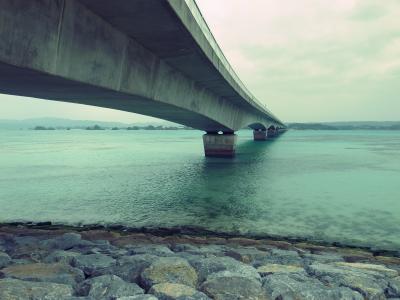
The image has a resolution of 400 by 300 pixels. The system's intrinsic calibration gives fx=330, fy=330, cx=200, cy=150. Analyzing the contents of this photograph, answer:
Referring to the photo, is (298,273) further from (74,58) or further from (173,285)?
(74,58)

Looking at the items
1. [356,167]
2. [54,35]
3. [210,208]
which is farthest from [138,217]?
[356,167]

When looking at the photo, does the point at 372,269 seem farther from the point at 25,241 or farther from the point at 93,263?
the point at 25,241

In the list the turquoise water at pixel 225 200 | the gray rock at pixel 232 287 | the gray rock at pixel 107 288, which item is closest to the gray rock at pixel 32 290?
the gray rock at pixel 107 288

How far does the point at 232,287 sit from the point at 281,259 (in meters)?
2.65

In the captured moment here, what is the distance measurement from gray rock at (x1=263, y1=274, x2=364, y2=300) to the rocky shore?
0.02 meters

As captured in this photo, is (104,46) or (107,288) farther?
(104,46)

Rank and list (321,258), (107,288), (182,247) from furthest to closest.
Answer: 1. (182,247)
2. (321,258)
3. (107,288)

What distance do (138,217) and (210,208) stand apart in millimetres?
3839

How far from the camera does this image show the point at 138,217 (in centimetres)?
1432

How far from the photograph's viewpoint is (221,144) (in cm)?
4122

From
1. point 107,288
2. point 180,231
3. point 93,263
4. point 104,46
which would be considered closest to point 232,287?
point 107,288

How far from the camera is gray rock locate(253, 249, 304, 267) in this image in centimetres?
823

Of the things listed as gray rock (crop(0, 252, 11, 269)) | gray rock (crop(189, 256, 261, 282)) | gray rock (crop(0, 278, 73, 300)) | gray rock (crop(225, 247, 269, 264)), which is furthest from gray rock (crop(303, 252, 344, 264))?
gray rock (crop(0, 252, 11, 269))

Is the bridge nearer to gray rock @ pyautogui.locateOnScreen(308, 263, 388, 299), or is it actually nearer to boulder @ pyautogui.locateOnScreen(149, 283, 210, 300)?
boulder @ pyautogui.locateOnScreen(149, 283, 210, 300)
